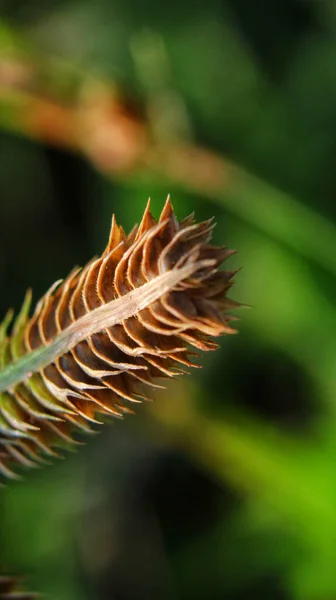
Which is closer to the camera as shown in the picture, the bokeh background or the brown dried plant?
the brown dried plant

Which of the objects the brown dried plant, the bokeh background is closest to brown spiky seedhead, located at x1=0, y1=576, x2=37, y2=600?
the brown dried plant

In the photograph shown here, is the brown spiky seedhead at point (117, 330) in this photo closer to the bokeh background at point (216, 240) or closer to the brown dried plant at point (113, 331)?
the brown dried plant at point (113, 331)

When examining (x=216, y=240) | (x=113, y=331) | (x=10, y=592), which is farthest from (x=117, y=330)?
(x=216, y=240)

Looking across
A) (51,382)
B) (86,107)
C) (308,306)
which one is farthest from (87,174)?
(51,382)

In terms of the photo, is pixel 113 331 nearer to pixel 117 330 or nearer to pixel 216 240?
pixel 117 330

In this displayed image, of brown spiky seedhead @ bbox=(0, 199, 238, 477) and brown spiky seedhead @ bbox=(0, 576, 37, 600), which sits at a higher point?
brown spiky seedhead @ bbox=(0, 199, 238, 477)

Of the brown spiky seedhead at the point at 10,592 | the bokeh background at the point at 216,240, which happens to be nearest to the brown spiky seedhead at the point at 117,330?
the brown spiky seedhead at the point at 10,592

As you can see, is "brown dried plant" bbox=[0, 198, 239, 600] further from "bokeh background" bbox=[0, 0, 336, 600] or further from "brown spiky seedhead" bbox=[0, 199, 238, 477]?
"bokeh background" bbox=[0, 0, 336, 600]
